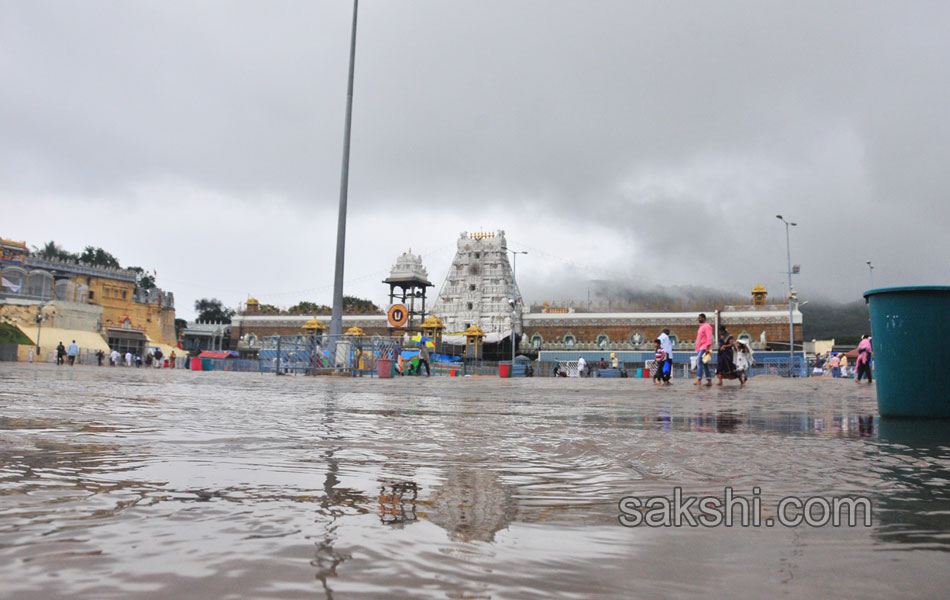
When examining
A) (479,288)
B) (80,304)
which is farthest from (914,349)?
(80,304)

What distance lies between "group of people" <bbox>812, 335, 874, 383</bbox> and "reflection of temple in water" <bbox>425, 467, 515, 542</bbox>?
13290mm

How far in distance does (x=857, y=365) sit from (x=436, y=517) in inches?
657

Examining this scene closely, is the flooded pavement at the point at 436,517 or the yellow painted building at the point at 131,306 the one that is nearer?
the flooded pavement at the point at 436,517

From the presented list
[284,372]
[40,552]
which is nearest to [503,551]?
[40,552]

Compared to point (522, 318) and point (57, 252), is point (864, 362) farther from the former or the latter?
point (57, 252)

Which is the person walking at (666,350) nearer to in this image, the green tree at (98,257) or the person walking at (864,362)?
the person walking at (864,362)

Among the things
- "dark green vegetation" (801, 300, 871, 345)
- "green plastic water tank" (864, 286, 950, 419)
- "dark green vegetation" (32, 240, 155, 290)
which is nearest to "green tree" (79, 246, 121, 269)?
"dark green vegetation" (32, 240, 155, 290)

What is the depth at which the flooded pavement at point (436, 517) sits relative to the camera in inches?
38.1

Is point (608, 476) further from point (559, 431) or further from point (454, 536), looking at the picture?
point (559, 431)

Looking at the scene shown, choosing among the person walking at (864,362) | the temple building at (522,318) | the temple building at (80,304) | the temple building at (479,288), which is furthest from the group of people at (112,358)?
the person walking at (864,362)

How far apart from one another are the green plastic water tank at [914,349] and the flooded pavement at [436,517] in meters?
1.85

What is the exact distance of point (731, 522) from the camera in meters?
1.42

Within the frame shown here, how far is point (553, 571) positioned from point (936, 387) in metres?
4.94

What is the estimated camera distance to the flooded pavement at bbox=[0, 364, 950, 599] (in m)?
0.97
